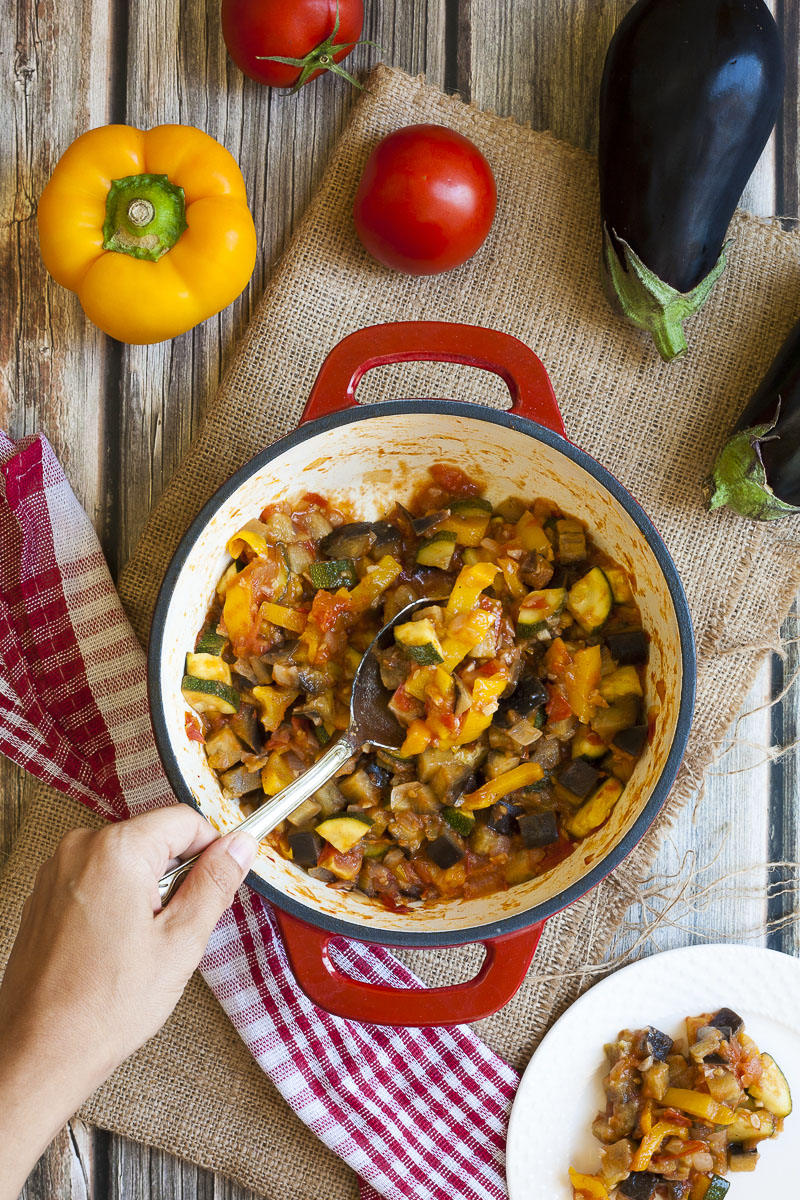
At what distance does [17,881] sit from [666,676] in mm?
1524

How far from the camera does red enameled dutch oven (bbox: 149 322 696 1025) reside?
1616 millimetres

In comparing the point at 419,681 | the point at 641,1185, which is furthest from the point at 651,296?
Answer: the point at 641,1185

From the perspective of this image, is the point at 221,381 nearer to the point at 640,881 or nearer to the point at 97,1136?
the point at 640,881

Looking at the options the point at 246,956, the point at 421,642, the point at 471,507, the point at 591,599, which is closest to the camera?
the point at 421,642

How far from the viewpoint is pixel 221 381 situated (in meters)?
2.15

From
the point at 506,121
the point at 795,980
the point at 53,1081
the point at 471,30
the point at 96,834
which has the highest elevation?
the point at 471,30

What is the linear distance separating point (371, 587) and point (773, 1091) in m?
1.46

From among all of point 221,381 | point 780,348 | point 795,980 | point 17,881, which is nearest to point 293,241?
point 221,381

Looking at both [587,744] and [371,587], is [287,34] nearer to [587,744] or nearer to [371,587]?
[371,587]

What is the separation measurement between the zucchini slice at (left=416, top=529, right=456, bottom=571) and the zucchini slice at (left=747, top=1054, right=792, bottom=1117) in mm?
1361

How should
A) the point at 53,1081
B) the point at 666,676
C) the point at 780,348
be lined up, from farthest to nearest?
the point at 780,348
the point at 666,676
the point at 53,1081

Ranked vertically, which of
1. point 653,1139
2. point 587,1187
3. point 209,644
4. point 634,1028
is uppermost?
point 209,644

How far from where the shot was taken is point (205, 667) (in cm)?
184

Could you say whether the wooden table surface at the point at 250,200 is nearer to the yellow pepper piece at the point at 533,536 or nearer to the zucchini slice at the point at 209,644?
the zucchini slice at the point at 209,644
